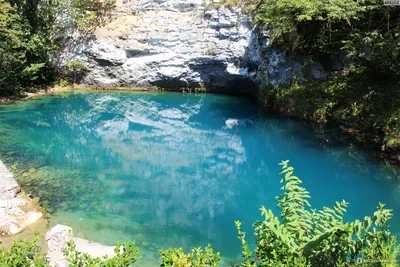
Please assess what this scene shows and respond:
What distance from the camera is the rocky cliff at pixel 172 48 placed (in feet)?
73.9

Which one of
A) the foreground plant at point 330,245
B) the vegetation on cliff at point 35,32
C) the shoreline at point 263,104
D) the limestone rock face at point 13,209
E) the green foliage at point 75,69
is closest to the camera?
the foreground plant at point 330,245

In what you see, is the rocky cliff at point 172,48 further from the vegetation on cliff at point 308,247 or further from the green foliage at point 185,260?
the green foliage at point 185,260

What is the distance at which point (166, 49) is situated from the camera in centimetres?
2367

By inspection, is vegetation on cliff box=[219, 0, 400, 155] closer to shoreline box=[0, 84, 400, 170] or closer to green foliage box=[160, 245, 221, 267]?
shoreline box=[0, 84, 400, 170]

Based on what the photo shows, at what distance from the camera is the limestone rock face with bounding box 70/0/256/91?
22.9 m

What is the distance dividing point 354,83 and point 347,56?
→ 1.90m

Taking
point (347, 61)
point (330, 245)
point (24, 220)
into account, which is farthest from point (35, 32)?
point (330, 245)

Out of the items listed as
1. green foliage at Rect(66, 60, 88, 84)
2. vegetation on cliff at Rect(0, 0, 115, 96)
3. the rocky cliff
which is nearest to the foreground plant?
the rocky cliff

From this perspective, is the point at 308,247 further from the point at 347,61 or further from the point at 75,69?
the point at 75,69

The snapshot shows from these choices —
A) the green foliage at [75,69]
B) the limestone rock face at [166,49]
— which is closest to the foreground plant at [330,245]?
the limestone rock face at [166,49]

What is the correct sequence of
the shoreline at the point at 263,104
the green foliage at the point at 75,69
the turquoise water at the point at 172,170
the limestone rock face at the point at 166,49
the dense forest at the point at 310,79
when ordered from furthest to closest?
the green foliage at the point at 75,69, the limestone rock face at the point at 166,49, the shoreline at the point at 263,104, the turquoise water at the point at 172,170, the dense forest at the point at 310,79

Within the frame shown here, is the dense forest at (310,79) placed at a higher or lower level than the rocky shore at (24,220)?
higher

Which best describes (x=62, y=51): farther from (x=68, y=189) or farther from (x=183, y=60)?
(x=68, y=189)

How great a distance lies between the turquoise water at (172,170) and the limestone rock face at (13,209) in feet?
1.53
